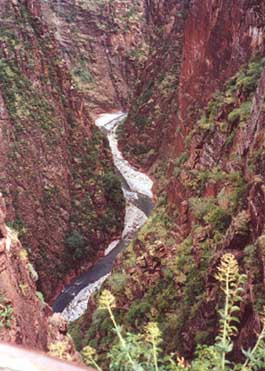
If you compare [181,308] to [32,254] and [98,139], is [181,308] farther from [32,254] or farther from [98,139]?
[98,139]

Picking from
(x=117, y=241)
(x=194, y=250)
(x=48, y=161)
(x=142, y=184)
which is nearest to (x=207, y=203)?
(x=194, y=250)

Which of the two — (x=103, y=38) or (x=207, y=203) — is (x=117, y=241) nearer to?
(x=207, y=203)

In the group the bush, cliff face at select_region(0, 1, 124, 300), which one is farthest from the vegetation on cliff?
cliff face at select_region(0, 1, 124, 300)

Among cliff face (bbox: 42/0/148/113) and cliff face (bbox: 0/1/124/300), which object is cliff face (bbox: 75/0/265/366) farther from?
cliff face (bbox: 42/0/148/113)

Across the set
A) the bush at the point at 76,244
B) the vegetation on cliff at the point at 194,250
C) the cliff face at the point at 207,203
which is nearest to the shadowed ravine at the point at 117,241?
the bush at the point at 76,244

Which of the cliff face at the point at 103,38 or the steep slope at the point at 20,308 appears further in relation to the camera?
the cliff face at the point at 103,38

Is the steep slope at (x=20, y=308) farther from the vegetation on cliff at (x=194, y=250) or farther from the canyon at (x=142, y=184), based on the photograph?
the vegetation on cliff at (x=194, y=250)
